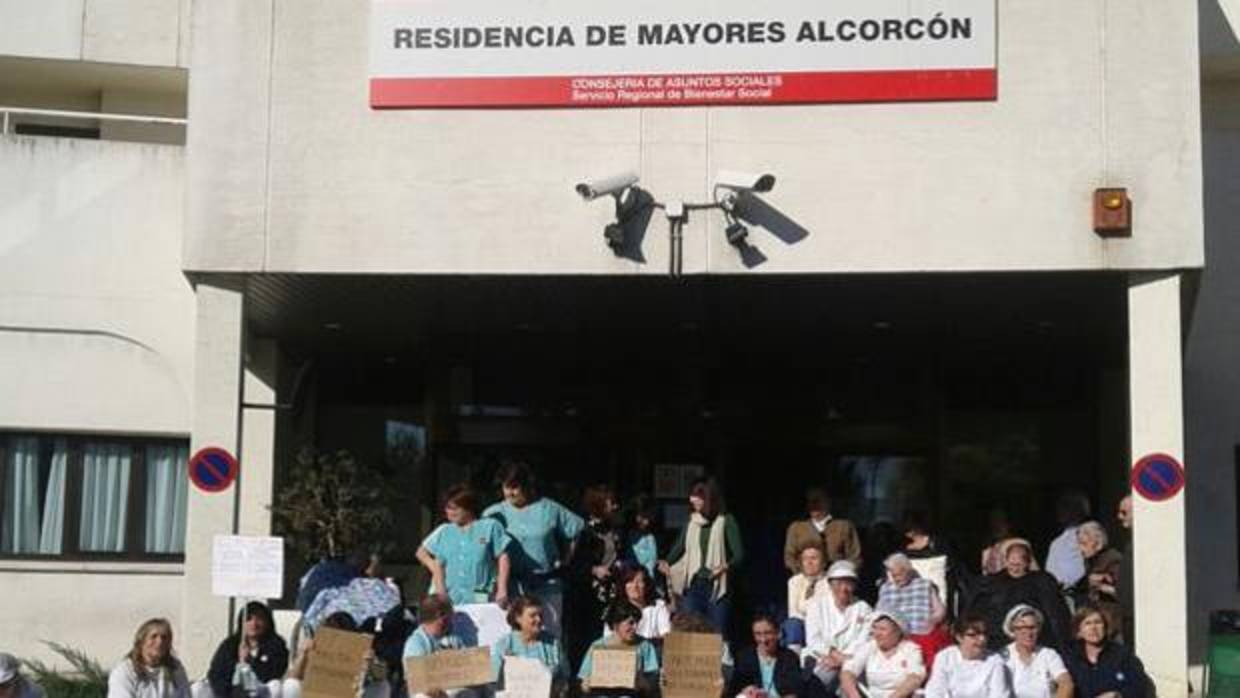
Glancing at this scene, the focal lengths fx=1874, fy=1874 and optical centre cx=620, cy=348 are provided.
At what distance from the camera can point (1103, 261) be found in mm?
14164

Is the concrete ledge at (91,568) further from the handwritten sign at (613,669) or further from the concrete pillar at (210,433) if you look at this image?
the handwritten sign at (613,669)

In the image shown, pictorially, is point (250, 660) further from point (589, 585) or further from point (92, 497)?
point (92, 497)

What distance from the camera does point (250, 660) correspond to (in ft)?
42.4

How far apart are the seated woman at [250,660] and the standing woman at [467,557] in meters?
1.24

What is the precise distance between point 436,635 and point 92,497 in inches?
285

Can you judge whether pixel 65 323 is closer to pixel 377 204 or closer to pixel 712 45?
pixel 377 204

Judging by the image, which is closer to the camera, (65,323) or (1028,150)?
(1028,150)

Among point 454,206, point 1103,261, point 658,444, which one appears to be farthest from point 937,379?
point 454,206

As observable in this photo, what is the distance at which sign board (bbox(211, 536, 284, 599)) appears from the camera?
45.1ft

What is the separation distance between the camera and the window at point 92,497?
59.2 ft

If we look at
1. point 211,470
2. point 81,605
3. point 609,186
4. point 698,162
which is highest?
point 698,162

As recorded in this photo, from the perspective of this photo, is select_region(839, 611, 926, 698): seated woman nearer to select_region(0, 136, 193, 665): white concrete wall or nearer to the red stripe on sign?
the red stripe on sign

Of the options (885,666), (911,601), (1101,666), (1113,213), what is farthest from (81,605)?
(1113,213)

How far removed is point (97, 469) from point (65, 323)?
1.47m
